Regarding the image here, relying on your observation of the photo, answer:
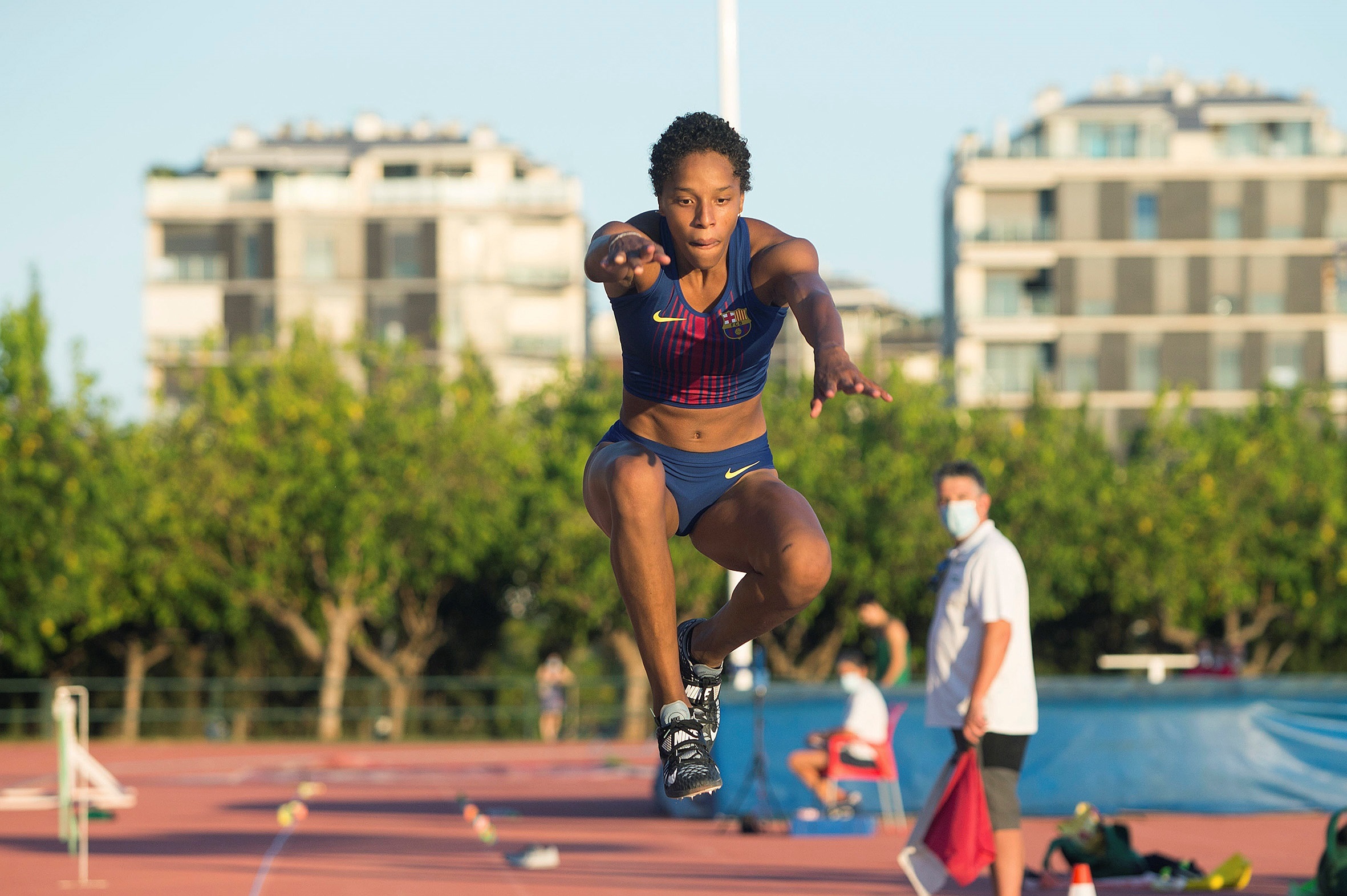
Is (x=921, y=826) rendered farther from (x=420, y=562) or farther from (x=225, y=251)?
(x=225, y=251)

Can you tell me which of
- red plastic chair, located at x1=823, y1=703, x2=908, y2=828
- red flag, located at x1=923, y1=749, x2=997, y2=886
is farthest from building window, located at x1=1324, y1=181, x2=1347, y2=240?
red flag, located at x1=923, y1=749, x2=997, y2=886

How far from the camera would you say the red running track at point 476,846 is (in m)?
11.2

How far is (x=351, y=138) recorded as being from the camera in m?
69.9

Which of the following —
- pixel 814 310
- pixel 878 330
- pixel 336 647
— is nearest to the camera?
pixel 814 310

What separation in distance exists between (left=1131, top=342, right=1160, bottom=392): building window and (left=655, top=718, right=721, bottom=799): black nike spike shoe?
57332mm

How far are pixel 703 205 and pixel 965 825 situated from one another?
4.17 meters

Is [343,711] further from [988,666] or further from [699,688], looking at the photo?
[699,688]

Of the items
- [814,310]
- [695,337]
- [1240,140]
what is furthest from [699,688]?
[1240,140]

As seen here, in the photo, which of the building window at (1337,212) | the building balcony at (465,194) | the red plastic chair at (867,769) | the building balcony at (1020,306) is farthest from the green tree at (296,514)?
the building window at (1337,212)

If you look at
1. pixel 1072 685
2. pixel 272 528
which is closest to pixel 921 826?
pixel 1072 685

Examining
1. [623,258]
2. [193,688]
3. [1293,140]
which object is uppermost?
[1293,140]

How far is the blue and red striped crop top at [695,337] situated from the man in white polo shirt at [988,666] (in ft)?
9.39

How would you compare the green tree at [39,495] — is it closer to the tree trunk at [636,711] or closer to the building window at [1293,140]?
the tree trunk at [636,711]

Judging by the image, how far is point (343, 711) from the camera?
3250 cm
